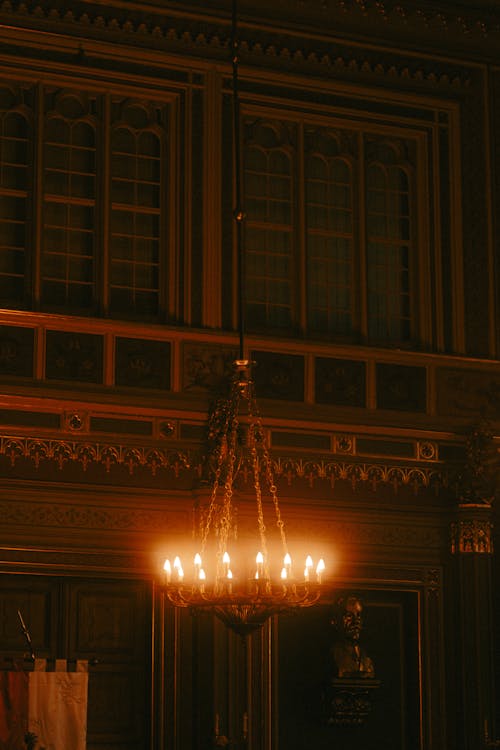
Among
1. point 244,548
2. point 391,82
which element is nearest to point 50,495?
point 244,548

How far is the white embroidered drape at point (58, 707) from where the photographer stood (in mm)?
11656

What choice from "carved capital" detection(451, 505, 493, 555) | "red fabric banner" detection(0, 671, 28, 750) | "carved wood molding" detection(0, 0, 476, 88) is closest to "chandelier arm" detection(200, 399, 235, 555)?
"red fabric banner" detection(0, 671, 28, 750)

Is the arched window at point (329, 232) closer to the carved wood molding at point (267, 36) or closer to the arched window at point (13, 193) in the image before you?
the carved wood molding at point (267, 36)

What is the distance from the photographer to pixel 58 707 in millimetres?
11750

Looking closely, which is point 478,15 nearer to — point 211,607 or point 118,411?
point 118,411

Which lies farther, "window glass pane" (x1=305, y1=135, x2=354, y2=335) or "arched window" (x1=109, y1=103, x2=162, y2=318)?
"window glass pane" (x1=305, y1=135, x2=354, y2=335)

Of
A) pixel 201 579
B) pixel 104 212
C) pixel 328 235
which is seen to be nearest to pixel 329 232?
pixel 328 235

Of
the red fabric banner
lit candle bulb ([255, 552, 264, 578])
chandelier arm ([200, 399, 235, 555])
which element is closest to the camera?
lit candle bulb ([255, 552, 264, 578])

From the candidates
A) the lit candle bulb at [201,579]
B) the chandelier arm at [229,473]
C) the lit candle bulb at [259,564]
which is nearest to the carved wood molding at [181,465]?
the chandelier arm at [229,473]

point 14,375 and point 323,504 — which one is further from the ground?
point 14,375

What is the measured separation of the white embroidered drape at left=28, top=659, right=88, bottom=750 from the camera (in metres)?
11.7

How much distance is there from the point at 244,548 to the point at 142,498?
97cm

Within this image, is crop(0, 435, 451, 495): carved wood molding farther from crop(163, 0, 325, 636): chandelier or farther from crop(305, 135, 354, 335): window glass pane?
crop(305, 135, 354, 335): window glass pane

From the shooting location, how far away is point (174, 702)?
12.9m
